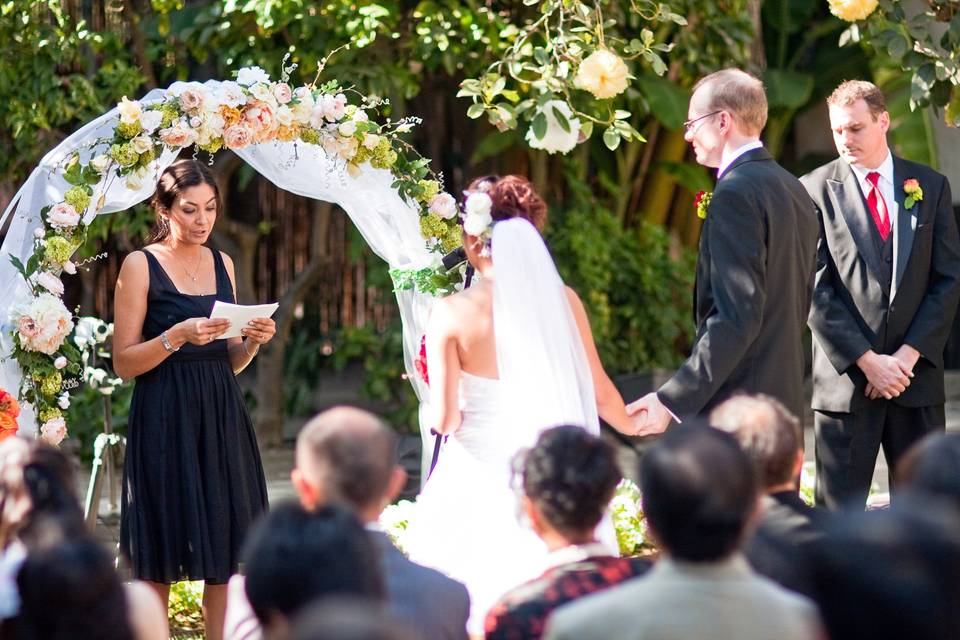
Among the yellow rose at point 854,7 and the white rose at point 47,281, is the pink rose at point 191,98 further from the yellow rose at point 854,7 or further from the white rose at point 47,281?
the yellow rose at point 854,7

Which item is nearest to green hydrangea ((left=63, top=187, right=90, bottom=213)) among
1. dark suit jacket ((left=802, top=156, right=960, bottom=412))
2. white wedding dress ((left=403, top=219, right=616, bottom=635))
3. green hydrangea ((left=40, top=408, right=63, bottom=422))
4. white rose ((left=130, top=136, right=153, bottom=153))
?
white rose ((left=130, top=136, right=153, bottom=153))

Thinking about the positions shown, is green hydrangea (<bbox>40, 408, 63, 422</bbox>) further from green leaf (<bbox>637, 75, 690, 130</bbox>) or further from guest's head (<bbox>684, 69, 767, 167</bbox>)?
green leaf (<bbox>637, 75, 690, 130</bbox>)

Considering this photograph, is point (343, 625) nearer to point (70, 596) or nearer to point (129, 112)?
point (70, 596)

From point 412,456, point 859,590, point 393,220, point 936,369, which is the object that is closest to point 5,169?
point 412,456

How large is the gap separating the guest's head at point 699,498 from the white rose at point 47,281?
2.94 metres

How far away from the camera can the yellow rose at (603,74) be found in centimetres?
470

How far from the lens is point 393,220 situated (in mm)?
5508

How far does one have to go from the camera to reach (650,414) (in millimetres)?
4438

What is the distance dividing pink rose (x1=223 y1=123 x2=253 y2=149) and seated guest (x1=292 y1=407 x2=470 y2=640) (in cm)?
236

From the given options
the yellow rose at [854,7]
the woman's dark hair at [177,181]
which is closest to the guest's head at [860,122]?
the yellow rose at [854,7]

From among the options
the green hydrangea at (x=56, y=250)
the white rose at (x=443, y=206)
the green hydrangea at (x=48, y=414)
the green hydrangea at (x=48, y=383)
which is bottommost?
the green hydrangea at (x=48, y=414)

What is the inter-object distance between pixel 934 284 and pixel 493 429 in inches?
75.0

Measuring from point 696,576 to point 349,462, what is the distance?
2.55ft

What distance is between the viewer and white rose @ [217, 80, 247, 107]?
5.00 meters
